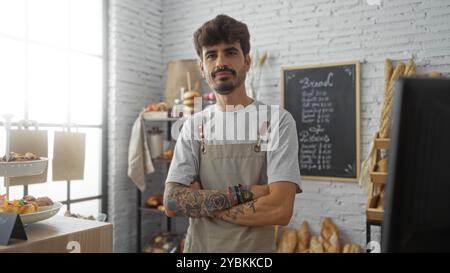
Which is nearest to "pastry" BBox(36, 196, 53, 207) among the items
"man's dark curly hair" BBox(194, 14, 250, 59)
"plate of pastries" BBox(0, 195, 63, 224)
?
"plate of pastries" BBox(0, 195, 63, 224)

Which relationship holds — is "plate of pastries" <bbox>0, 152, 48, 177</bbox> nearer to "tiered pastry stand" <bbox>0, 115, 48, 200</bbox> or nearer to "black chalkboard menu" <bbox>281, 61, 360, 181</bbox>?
"tiered pastry stand" <bbox>0, 115, 48, 200</bbox>

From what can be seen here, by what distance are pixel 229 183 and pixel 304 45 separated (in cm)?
211

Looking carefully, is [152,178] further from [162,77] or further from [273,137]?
[273,137]

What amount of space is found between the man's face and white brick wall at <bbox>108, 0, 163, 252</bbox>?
210 cm

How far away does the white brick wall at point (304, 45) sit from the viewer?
2.92 meters

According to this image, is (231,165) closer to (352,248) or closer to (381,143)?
(381,143)

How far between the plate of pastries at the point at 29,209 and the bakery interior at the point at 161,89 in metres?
1.14

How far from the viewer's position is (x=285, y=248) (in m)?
3.13

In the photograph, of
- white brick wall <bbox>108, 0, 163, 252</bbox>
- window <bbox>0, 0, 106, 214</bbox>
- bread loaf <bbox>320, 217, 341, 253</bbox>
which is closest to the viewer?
window <bbox>0, 0, 106, 214</bbox>

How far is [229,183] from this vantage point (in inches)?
65.9

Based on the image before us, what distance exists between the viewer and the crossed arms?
154cm

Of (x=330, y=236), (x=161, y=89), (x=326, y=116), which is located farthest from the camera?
(x=161, y=89)

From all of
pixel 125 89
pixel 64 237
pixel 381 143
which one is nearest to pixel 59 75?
pixel 125 89

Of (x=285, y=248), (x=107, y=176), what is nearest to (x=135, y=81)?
(x=107, y=176)
